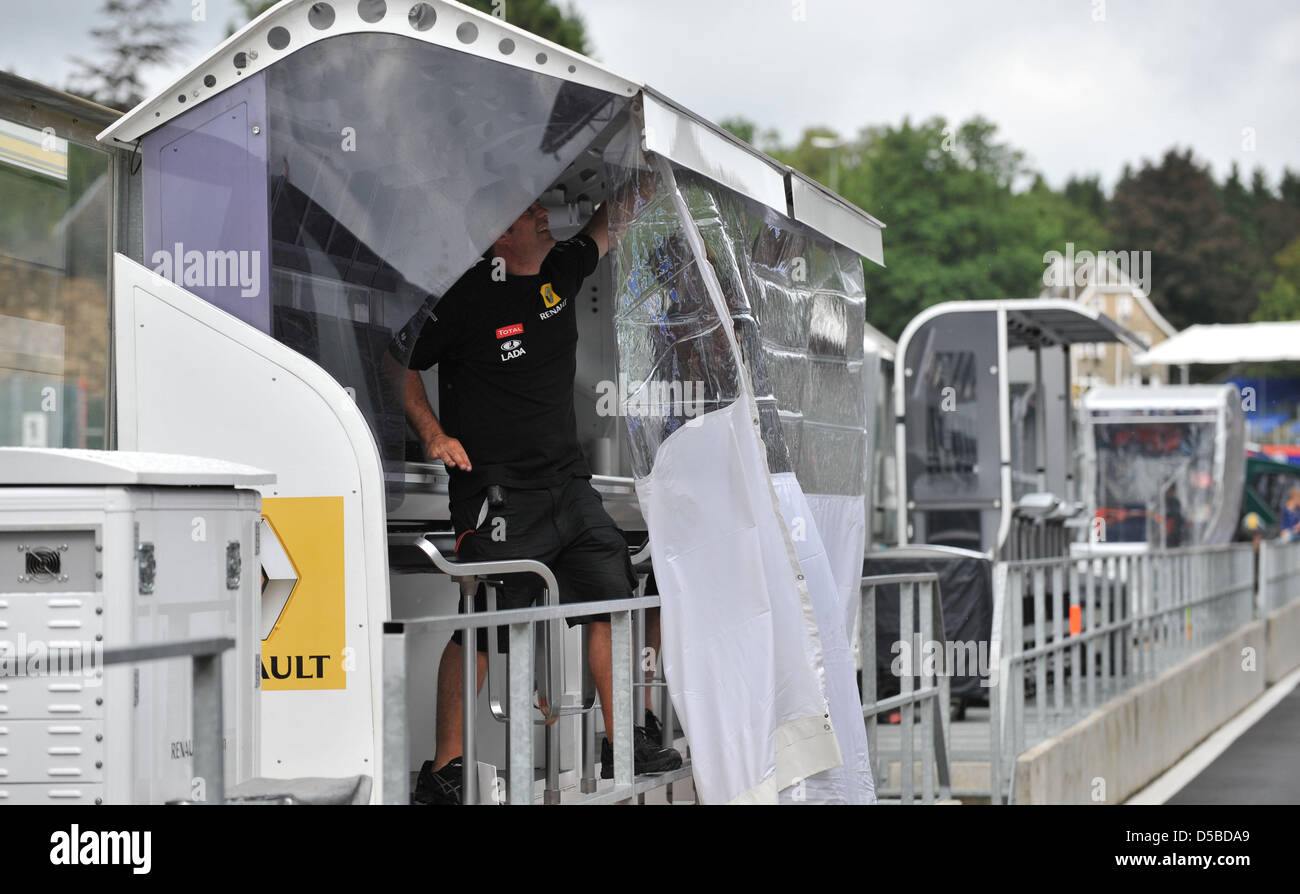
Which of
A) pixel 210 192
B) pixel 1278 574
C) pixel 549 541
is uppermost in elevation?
pixel 210 192

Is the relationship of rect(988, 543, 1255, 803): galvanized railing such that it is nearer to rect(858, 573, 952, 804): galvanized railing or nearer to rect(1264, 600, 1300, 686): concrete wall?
rect(858, 573, 952, 804): galvanized railing

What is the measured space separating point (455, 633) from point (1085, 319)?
10.1 m

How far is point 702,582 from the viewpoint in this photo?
5.80 metres

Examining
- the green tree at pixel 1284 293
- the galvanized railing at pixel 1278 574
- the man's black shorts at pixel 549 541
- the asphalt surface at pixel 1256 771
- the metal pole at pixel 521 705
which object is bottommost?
the asphalt surface at pixel 1256 771

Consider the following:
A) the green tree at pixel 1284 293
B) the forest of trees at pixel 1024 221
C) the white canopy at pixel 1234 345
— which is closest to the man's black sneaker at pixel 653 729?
the white canopy at pixel 1234 345

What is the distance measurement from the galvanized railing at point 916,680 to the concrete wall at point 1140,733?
691mm

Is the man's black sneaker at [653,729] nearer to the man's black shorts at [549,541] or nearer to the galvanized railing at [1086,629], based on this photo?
the man's black shorts at [549,541]

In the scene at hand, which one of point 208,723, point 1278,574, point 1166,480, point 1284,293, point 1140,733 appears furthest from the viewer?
point 1284,293

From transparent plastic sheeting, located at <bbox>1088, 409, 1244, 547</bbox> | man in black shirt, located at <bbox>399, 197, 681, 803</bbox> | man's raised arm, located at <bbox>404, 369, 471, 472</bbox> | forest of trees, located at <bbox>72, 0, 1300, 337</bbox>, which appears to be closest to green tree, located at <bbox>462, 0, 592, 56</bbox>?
forest of trees, located at <bbox>72, 0, 1300, 337</bbox>

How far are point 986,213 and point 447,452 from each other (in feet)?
187

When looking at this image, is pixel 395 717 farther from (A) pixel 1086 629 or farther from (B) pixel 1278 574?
(B) pixel 1278 574

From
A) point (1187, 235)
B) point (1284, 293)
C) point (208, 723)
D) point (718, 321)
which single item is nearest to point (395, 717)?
point (208, 723)

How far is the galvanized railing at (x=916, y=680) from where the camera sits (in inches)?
304

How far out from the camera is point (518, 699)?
4.61 m
